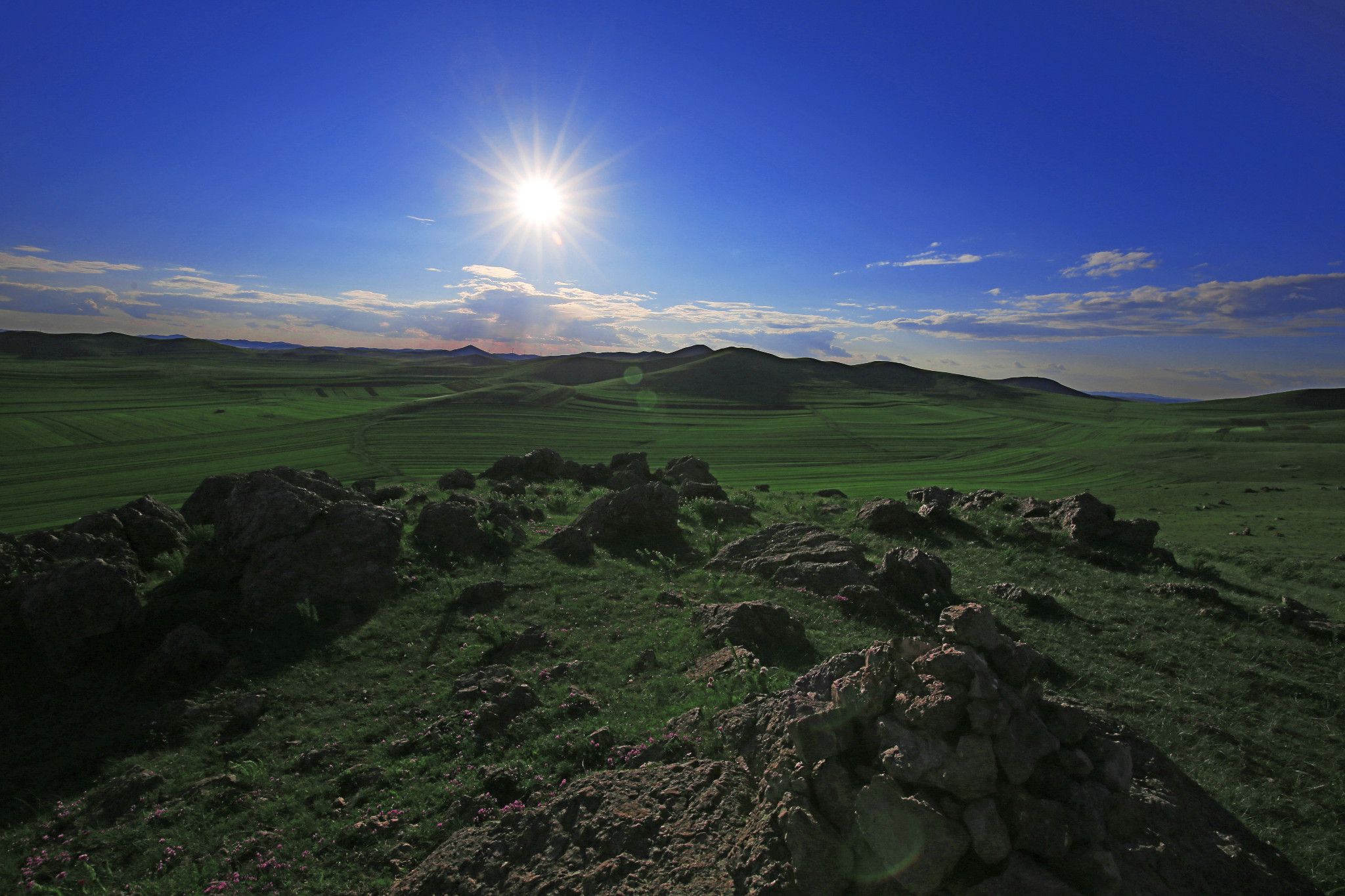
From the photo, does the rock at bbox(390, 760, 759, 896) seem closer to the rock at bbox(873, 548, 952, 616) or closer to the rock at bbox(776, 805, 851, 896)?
the rock at bbox(776, 805, 851, 896)

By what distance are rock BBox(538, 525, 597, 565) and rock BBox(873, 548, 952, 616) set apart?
30.2 feet

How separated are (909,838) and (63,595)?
1702 cm

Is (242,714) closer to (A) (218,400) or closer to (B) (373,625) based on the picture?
(B) (373,625)

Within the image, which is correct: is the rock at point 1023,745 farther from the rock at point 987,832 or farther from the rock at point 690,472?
the rock at point 690,472

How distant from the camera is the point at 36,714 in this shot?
10992 millimetres

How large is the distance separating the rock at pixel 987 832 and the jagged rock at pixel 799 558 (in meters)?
11.0

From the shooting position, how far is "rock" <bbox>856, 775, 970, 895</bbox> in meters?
5.52

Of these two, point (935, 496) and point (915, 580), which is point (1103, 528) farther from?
point (915, 580)

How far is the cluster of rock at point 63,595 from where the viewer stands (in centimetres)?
1241

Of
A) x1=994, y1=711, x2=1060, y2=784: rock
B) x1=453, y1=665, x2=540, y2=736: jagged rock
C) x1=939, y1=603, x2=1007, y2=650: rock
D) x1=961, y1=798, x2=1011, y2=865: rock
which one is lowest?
x1=453, y1=665, x2=540, y2=736: jagged rock

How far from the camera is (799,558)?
1862 cm

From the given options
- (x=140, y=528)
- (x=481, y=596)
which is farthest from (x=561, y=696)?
(x=140, y=528)

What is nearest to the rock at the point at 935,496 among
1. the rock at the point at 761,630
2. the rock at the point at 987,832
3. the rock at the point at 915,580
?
the rock at the point at 915,580

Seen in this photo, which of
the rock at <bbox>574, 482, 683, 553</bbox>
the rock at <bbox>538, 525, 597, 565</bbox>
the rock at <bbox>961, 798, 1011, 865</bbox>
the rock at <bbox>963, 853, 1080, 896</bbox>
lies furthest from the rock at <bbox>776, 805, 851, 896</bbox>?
the rock at <bbox>574, 482, 683, 553</bbox>
